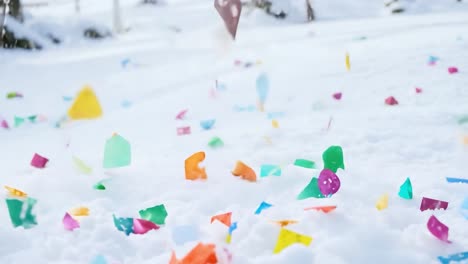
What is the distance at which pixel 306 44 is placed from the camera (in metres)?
5.14

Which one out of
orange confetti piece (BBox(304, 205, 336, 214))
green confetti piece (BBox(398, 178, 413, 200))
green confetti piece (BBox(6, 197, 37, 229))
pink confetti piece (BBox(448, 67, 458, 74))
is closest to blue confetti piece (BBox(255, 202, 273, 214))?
orange confetti piece (BBox(304, 205, 336, 214))

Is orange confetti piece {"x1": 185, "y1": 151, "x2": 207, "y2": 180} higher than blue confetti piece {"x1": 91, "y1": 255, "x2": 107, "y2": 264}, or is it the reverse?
orange confetti piece {"x1": 185, "y1": 151, "x2": 207, "y2": 180}

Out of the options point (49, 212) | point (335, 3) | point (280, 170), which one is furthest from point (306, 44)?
point (335, 3)

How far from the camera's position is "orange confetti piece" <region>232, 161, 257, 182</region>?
1.58m

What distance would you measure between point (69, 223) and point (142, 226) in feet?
0.66

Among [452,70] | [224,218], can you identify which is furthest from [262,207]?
[452,70]

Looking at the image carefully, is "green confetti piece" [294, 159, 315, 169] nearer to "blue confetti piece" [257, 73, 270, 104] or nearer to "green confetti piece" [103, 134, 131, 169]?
"green confetti piece" [103, 134, 131, 169]

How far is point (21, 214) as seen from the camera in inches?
52.2

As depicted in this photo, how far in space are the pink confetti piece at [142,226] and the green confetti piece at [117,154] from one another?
505mm

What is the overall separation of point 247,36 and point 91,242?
629cm

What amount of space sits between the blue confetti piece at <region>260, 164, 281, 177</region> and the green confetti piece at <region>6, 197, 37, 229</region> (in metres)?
0.73

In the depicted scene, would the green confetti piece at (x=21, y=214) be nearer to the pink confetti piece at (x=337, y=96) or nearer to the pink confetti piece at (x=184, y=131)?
the pink confetti piece at (x=184, y=131)

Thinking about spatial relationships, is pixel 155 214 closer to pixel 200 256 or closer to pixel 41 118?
pixel 200 256

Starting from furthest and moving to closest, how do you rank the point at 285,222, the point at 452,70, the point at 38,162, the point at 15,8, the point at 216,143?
1. the point at 15,8
2. the point at 452,70
3. the point at 216,143
4. the point at 38,162
5. the point at 285,222
